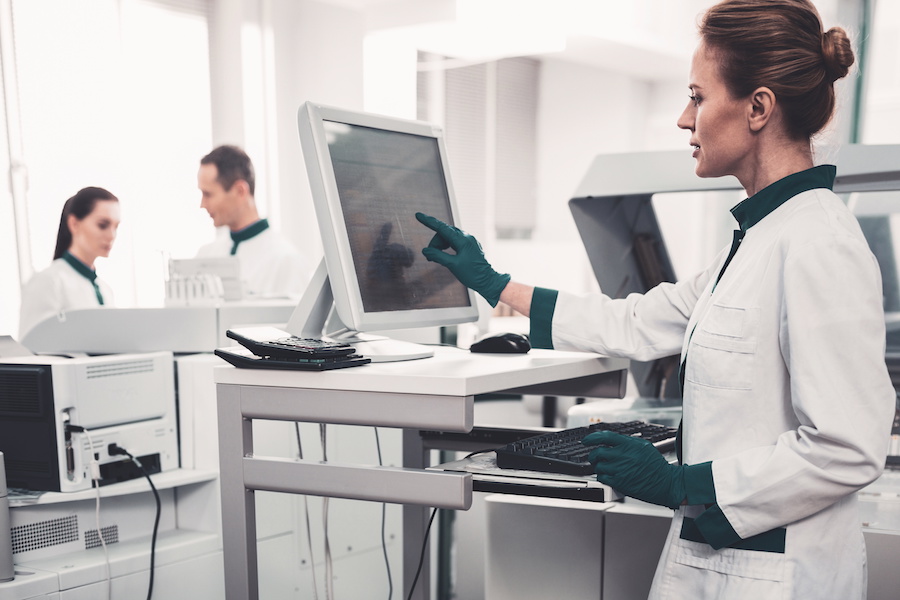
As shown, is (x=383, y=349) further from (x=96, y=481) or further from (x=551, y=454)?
(x=96, y=481)

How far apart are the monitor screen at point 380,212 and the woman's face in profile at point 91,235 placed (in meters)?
2.29

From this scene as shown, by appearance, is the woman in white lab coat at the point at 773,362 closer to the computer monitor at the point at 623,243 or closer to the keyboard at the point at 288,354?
the keyboard at the point at 288,354

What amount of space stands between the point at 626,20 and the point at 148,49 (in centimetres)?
273

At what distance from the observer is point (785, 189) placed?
1074 mm

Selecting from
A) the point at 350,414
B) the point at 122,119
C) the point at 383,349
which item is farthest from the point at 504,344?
the point at 122,119

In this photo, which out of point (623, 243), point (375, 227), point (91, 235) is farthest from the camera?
point (91, 235)

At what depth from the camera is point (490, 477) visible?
44.3 inches

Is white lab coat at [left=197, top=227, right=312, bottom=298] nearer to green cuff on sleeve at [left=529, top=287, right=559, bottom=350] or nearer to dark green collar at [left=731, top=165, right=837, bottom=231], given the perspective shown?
green cuff on sleeve at [left=529, top=287, right=559, bottom=350]

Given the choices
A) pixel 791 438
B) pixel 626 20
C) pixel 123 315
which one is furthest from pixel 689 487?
pixel 626 20

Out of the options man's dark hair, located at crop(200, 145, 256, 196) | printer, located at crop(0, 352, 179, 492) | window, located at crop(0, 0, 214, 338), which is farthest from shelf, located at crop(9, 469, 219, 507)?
window, located at crop(0, 0, 214, 338)

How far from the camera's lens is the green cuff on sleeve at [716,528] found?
102 cm

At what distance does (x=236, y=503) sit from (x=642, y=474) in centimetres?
57

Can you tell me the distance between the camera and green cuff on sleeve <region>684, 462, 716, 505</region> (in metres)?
1.02

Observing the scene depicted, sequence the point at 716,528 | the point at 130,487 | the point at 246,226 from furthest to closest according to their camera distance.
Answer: the point at 246,226 < the point at 130,487 < the point at 716,528
